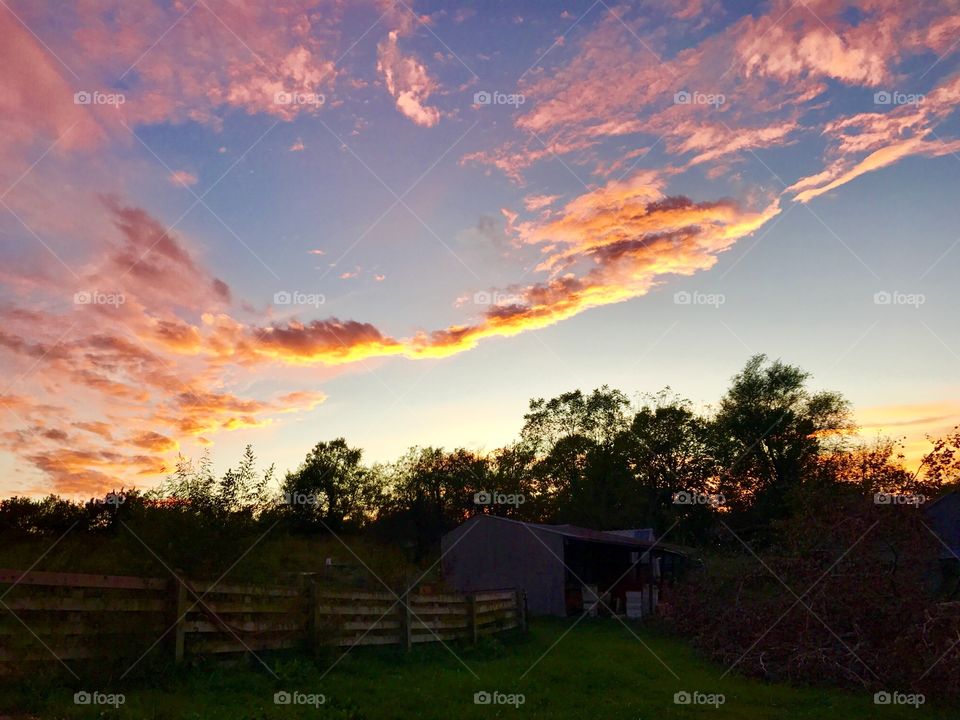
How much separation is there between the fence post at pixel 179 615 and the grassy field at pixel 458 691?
0.38m

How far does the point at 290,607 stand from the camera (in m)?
15.3

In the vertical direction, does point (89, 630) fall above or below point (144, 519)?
below

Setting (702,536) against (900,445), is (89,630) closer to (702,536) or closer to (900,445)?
(900,445)

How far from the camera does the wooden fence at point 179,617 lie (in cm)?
1053

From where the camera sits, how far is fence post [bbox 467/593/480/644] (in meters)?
21.5

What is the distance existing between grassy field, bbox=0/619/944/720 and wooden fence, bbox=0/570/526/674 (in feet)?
1.39

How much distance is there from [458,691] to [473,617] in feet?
25.1

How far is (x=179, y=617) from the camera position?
12.5 metres

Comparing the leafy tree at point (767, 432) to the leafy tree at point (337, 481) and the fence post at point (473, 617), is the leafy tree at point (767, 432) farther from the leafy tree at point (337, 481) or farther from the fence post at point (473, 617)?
the fence post at point (473, 617)

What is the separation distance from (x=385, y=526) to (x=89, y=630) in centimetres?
6427

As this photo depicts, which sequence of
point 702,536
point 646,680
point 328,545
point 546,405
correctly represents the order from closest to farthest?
point 646,680
point 328,545
point 702,536
point 546,405

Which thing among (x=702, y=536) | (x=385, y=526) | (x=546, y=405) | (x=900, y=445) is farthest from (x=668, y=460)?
(x=900, y=445)

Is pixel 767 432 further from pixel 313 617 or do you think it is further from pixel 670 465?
pixel 313 617

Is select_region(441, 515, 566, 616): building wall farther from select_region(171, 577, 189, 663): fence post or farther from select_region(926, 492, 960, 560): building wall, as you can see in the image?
select_region(171, 577, 189, 663): fence post
